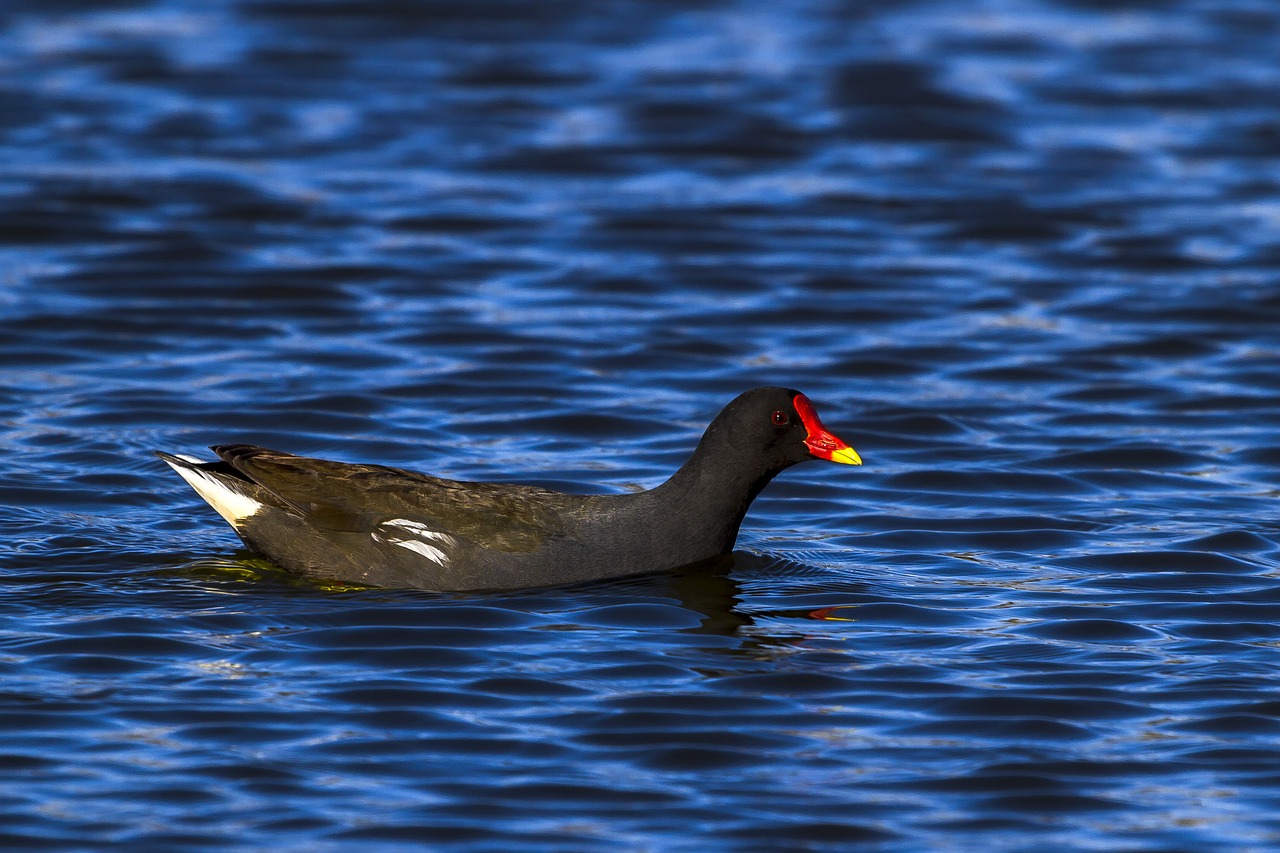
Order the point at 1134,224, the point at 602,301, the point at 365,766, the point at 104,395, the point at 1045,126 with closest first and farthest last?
the point at 365,766 < the point at 104,395 < the point at 602,301 < the point at 1134,224 < the point at 1045,126

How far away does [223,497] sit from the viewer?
9969 millimetres

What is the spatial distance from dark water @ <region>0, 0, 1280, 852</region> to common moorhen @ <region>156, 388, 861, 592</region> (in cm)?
19

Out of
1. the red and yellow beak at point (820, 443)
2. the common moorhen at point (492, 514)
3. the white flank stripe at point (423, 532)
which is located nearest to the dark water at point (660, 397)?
the common moorhen at point (492, 514)

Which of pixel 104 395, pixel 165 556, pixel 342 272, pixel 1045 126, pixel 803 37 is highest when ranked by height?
pixel 803 37

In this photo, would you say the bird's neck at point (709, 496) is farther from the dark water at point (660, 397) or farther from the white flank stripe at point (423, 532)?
the white flank stripe at point (423, 532)

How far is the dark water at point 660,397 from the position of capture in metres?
7.64

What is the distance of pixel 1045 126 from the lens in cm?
2091

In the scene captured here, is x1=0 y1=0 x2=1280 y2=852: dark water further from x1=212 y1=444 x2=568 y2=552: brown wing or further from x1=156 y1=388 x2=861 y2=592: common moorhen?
x1=212 y1=444 x2=568 y2=552: brown wing

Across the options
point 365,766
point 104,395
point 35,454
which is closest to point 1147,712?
point 365,766

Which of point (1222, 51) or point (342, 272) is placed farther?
point (1222, 51)

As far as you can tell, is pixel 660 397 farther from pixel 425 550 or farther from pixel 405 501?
pixel 425 550

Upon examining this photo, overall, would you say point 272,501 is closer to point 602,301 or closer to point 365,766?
point 365,766

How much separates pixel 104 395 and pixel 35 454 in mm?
1471

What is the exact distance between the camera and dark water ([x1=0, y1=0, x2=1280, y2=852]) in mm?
7637
